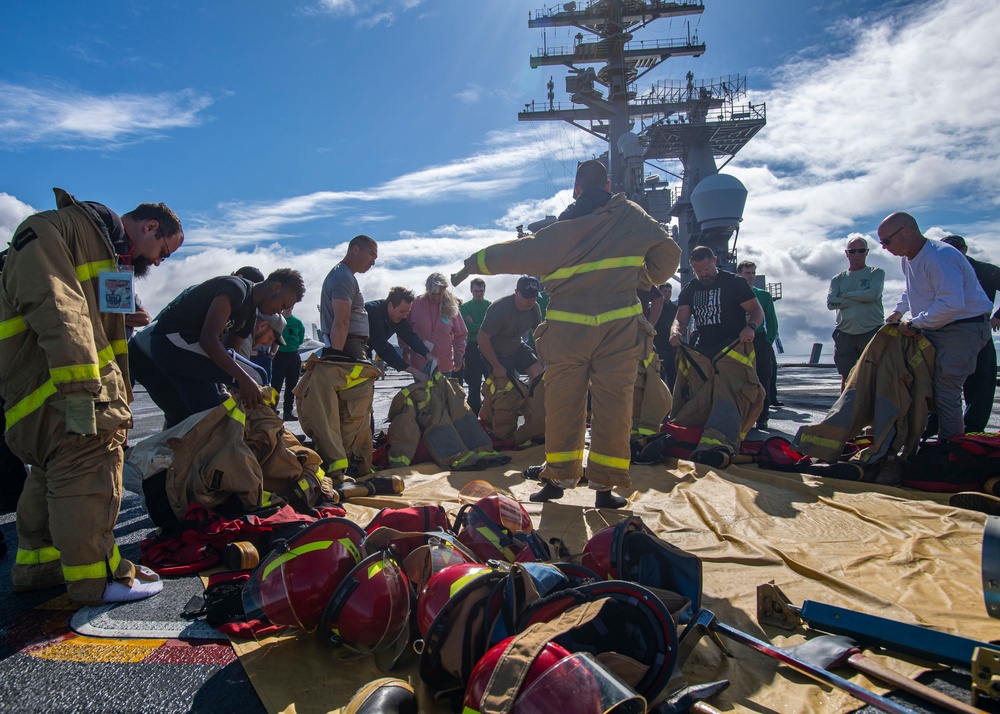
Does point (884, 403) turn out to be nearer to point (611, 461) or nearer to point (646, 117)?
point (611, 461)

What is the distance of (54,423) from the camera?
2254 millimetres

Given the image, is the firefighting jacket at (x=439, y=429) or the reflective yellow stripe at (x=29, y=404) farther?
the firefighting jacket at (x=439, y=429)

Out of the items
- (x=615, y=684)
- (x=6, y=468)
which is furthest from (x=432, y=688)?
(x=6, y=468)

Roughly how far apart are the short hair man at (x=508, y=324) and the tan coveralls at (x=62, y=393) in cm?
401

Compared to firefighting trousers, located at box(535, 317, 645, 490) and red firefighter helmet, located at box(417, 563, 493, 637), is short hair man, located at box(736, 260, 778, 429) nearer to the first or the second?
firefighting trousers, located at box(535, 317, 645, 490)

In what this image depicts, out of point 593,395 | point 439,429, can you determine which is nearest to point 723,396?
point 593,395

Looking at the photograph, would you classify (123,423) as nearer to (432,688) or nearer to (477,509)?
(477,509)

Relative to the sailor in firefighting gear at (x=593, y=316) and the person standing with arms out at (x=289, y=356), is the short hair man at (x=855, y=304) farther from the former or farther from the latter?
the person standing with arms out at (x=289, y=356)

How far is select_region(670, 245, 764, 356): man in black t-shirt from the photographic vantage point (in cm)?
528

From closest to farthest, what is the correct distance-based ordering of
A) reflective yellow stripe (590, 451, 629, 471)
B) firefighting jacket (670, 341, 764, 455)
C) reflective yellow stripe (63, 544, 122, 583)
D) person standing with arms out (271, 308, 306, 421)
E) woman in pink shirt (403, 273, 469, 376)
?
reflective yellow stripe (63, 544, 122, 583) → reflective yellow stripe (590, 451, 629, 471) → firefighting jacket (670, 341, 764, 455) → woman in pink shirt (403, 273, 469, 376) → person standing with arms out (271, 308, 306, 421)

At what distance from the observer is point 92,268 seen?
8.00 ft

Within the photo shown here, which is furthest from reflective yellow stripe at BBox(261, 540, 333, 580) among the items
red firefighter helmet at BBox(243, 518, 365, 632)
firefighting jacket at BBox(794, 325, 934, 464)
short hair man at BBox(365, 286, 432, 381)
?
firefighting jacket at BBox(794, 325, 934, 464)

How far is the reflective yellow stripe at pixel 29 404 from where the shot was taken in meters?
2.24

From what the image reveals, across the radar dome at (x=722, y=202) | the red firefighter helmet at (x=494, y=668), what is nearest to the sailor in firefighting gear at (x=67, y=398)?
the red firefighter helmet at (x=494, y=668)
